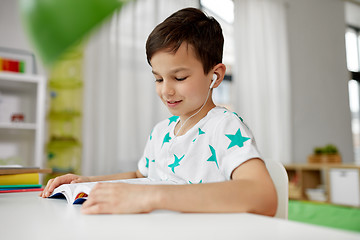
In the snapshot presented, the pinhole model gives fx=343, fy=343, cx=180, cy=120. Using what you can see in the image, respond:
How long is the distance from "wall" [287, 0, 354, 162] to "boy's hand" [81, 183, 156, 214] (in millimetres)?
3812

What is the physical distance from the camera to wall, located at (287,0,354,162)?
4.14m

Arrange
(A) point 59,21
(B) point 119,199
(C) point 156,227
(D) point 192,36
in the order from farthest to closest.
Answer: (D) point 192,36 → (B) point 119,199 → (C) point 156,227 → (A) point 59,21

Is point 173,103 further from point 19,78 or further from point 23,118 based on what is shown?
point 23,118

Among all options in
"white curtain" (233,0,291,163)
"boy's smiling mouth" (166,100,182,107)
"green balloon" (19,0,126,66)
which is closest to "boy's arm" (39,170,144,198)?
"boy's smiling mouth" (166,100,182,107)

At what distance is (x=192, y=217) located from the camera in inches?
17.3

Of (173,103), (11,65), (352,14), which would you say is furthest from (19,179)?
(352,14)

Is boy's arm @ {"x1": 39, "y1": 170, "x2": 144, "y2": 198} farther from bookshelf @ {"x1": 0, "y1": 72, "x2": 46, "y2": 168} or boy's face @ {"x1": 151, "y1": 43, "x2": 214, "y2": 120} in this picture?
bookshelf @ {"x1": 0, "y1": 72, "x2": 46, "y2": 168}

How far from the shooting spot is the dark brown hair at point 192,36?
752 millimetres

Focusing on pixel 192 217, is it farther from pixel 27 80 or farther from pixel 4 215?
pixel 27 80

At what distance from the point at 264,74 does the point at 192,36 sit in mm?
3223

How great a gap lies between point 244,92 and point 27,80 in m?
2.18

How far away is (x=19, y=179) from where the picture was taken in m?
0.95

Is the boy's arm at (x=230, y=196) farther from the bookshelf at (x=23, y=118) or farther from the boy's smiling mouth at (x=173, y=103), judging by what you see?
the bookshelf at (x=23, y=118)

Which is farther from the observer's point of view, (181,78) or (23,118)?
(23,118)
